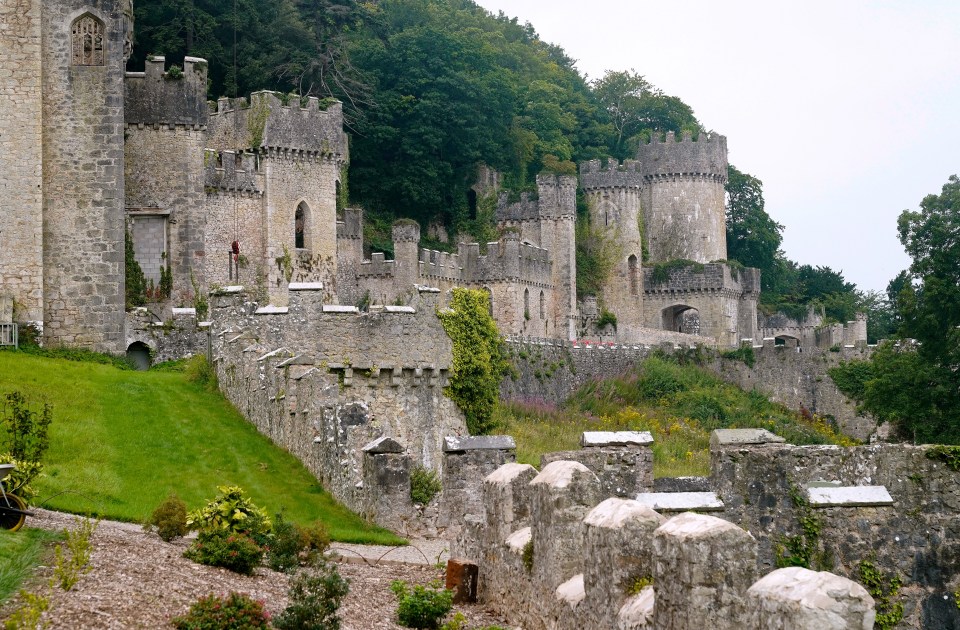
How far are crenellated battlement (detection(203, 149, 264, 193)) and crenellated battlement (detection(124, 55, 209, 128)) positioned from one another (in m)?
2.05

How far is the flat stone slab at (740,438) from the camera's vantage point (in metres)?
16.0

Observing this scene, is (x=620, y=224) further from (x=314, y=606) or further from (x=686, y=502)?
(x=314, y=606)

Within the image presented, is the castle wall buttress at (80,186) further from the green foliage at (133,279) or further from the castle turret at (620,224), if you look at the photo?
the castle turret at (620,224)

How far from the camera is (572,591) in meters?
11.9

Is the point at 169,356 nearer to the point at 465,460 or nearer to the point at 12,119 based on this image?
the point at 12,119

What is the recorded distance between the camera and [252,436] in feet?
88.9

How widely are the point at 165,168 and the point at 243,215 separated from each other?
4258mm

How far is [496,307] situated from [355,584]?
46047 millimetres

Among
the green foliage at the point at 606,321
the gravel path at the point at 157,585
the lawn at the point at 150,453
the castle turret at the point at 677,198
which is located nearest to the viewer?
the gravel path at the point at 157,585

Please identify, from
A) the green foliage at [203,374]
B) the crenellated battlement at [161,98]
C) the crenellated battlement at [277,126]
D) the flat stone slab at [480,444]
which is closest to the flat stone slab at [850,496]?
the flat stone slab at [480,444]

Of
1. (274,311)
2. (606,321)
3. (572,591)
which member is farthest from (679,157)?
(572,591)

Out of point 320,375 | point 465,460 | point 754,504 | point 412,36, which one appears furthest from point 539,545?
point 412,36

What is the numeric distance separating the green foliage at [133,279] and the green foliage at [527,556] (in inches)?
1178

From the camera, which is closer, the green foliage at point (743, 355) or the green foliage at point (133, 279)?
the green foliage at point (133, 279)
